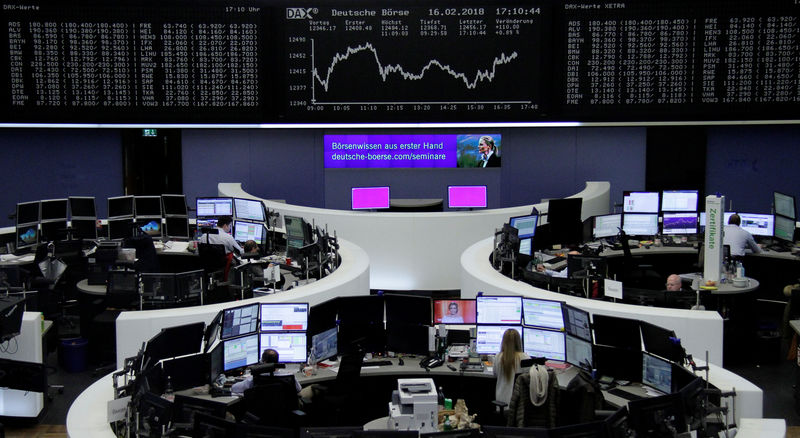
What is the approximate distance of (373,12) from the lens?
36.8ft

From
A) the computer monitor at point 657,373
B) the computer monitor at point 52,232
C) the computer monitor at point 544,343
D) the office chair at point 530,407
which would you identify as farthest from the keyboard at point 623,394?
the computer monitor at point 52,232

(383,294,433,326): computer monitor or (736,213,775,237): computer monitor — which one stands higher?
(736,213,775,237): computer monitor

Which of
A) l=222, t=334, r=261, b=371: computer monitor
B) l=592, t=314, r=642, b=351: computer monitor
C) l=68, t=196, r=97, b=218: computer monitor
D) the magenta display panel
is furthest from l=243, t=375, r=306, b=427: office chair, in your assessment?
the magenta display panel

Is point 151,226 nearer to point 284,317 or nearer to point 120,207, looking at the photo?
point 120,207

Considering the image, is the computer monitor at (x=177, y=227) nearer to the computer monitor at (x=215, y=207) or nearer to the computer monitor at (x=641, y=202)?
the computer monitor at (x=215, y=207)

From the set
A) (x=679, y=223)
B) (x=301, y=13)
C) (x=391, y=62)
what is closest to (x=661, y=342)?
(x=391, y=62)

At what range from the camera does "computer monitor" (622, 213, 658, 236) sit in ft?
40.5

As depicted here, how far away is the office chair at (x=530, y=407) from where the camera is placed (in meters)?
6.53

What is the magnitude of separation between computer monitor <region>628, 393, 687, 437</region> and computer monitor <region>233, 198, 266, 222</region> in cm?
743

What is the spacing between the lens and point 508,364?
279 inches

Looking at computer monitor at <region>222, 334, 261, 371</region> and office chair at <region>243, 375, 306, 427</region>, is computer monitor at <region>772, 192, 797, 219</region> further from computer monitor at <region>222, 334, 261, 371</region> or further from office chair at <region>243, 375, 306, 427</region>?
office chair at <region>243, 375, 306, 427</region>

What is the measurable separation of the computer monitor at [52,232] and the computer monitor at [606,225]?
22.9 ft

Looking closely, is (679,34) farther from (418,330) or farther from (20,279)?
(20,279)

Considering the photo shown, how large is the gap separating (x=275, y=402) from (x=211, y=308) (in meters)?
1.30
